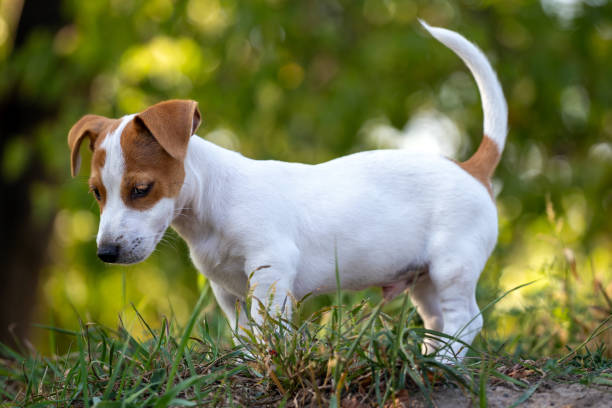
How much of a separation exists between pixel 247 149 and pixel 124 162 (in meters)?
5.53

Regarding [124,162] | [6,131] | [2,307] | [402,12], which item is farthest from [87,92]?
→ [124,162]

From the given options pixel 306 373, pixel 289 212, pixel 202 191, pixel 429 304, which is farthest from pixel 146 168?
pixel 429 304

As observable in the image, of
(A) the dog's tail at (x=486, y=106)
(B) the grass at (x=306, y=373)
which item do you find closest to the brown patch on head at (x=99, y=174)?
(B) the grass at (x=306, y=373)

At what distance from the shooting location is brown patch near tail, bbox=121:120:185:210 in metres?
2.96

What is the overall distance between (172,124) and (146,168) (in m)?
0.22

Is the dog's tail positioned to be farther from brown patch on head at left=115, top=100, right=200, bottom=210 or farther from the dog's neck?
brown patch on head at left=115, top=100, right=200, bottom=210

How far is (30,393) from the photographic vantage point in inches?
110

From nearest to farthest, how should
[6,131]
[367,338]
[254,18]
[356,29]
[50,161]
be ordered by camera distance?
[367,338], [254,18], [50,161], [356,29], [6,131]

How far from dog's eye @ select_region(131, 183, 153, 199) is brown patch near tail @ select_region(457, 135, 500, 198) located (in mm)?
1660

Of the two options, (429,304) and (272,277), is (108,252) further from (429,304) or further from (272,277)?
(429,304)

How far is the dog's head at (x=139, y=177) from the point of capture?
2.91m

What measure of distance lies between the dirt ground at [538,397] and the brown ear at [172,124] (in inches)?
55.9

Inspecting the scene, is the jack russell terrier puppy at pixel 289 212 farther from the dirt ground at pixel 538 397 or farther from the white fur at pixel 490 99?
the dirt ground at pixel 538 397

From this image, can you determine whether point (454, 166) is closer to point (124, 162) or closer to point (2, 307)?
point (124, 162)
